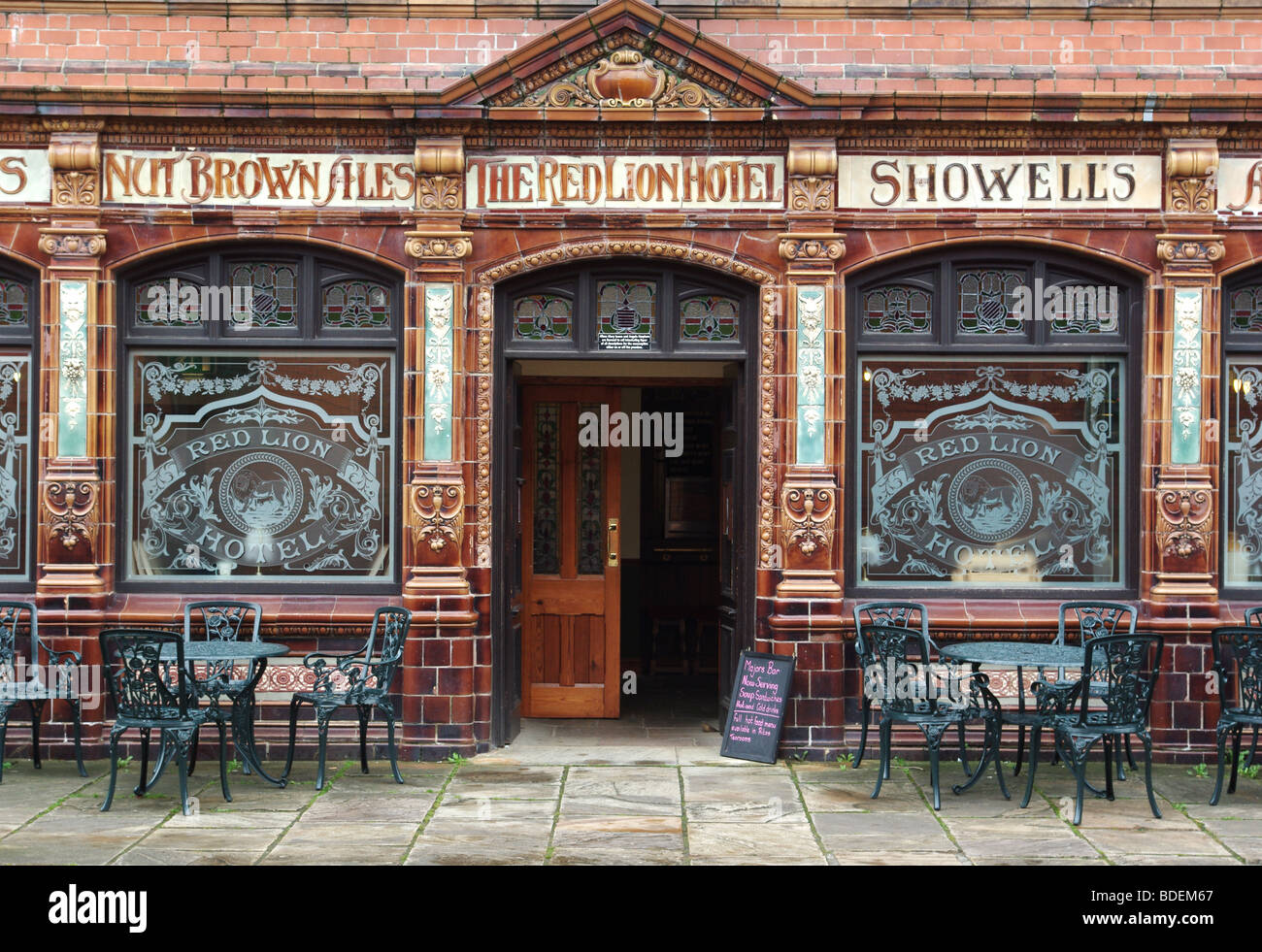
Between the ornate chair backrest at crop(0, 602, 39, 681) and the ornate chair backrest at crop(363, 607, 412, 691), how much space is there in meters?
2.31

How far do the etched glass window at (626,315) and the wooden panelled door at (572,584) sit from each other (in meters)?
1.30

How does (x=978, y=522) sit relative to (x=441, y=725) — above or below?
above

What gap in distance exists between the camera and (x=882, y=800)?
8156 mm

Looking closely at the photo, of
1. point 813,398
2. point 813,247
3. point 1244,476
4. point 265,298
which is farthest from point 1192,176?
point 265,298

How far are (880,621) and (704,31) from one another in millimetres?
4373

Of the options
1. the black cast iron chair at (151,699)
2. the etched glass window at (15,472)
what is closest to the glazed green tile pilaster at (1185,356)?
the black cast iron chair at (151,699)

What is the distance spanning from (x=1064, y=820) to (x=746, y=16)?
584cm

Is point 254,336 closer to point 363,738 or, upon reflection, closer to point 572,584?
point 363,738

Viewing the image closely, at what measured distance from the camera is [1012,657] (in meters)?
8.20

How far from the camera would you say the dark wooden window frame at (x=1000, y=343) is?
9484 millimetres

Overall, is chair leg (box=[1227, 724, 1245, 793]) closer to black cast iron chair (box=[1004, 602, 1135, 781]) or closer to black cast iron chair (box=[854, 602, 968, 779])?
black cast iron chair (box=[1004, 602, 1135, 781])

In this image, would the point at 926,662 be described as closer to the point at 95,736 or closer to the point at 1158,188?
the point at 1158,188

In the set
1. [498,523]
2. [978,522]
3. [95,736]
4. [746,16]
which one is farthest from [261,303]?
[978,522]

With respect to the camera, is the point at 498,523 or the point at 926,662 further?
the point at 498,523
